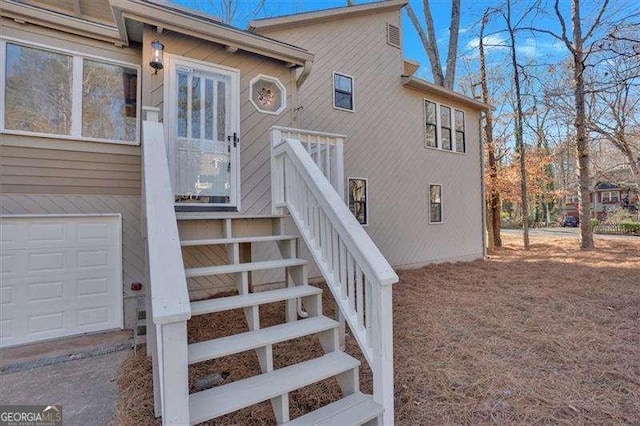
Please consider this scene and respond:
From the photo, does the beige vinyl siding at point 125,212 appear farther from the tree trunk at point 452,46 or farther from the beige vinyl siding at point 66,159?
the tree trunk at point 452,46

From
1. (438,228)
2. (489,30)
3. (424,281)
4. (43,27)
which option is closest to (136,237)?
(43,27)

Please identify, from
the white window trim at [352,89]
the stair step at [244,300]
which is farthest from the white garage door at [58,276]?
the white window trim at [352,89]

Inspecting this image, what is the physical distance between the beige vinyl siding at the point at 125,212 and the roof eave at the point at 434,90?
273 inches

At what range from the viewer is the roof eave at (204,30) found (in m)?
3.70

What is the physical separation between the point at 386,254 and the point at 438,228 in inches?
84.4

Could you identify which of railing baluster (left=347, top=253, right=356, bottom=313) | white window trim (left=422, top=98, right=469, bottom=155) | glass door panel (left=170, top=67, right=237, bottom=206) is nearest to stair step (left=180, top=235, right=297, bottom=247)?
railing baluster (left=347, top=253, right=356, bottom=313)

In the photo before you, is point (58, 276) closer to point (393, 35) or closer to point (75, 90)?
point (75, 90)

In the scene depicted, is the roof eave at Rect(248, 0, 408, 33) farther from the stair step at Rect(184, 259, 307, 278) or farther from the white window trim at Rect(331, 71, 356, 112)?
the stair step at Rect(184, 259, 307, 278)

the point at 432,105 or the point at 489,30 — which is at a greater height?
the point at 489,30

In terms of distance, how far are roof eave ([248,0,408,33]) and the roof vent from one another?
1.45 ft

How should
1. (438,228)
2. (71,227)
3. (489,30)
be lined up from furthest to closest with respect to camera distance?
(489,30), (438,228), (71,227)

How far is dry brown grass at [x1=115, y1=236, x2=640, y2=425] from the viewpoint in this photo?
245cm

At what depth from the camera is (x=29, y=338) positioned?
4.14 m

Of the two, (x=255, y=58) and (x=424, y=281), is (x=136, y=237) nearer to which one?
(x=255, y=58)
